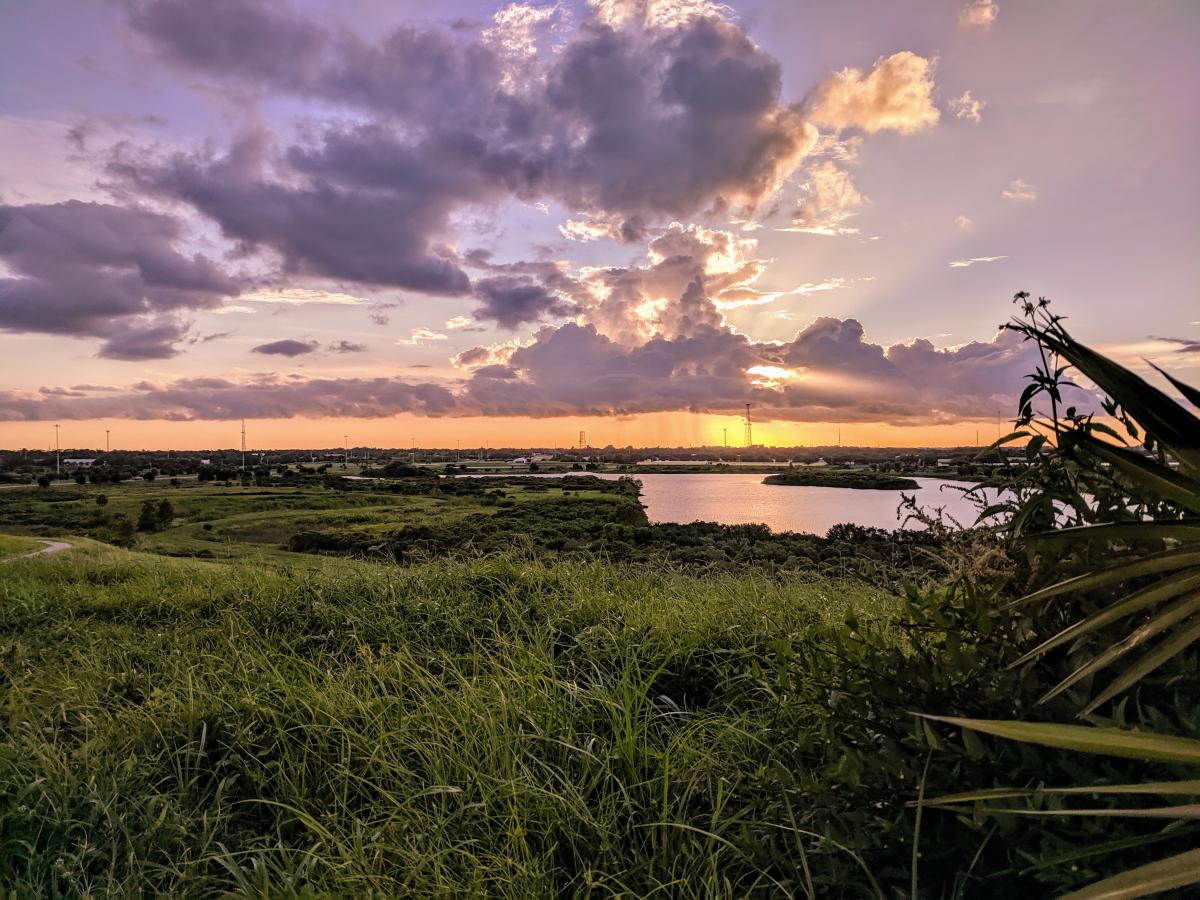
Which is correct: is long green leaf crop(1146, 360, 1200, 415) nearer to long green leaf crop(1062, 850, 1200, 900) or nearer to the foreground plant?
the foreground plant

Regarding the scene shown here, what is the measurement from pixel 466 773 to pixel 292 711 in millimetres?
1384

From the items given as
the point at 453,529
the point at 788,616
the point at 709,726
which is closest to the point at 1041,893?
the point at 709,726

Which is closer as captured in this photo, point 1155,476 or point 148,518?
point 1155,476

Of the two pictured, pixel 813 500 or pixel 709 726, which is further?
pixel 813 500

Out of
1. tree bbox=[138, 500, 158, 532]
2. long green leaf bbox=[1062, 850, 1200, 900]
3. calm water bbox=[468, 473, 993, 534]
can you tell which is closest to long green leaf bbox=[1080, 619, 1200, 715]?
long green leaf bbox=[1062, 850, 1200, 900]

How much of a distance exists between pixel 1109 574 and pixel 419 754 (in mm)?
2791

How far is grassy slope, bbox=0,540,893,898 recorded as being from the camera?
7.75 ft

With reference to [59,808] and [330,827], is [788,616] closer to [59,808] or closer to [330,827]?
[330,827]

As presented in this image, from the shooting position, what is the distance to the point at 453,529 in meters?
25.6

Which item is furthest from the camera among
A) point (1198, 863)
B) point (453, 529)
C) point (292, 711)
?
point (453, 529)

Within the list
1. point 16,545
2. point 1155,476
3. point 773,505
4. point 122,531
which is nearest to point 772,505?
point 773,505

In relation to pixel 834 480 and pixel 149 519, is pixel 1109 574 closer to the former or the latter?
pixel 149 519

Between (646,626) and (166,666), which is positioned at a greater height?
(646,626)

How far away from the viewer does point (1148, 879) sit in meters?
0.90
